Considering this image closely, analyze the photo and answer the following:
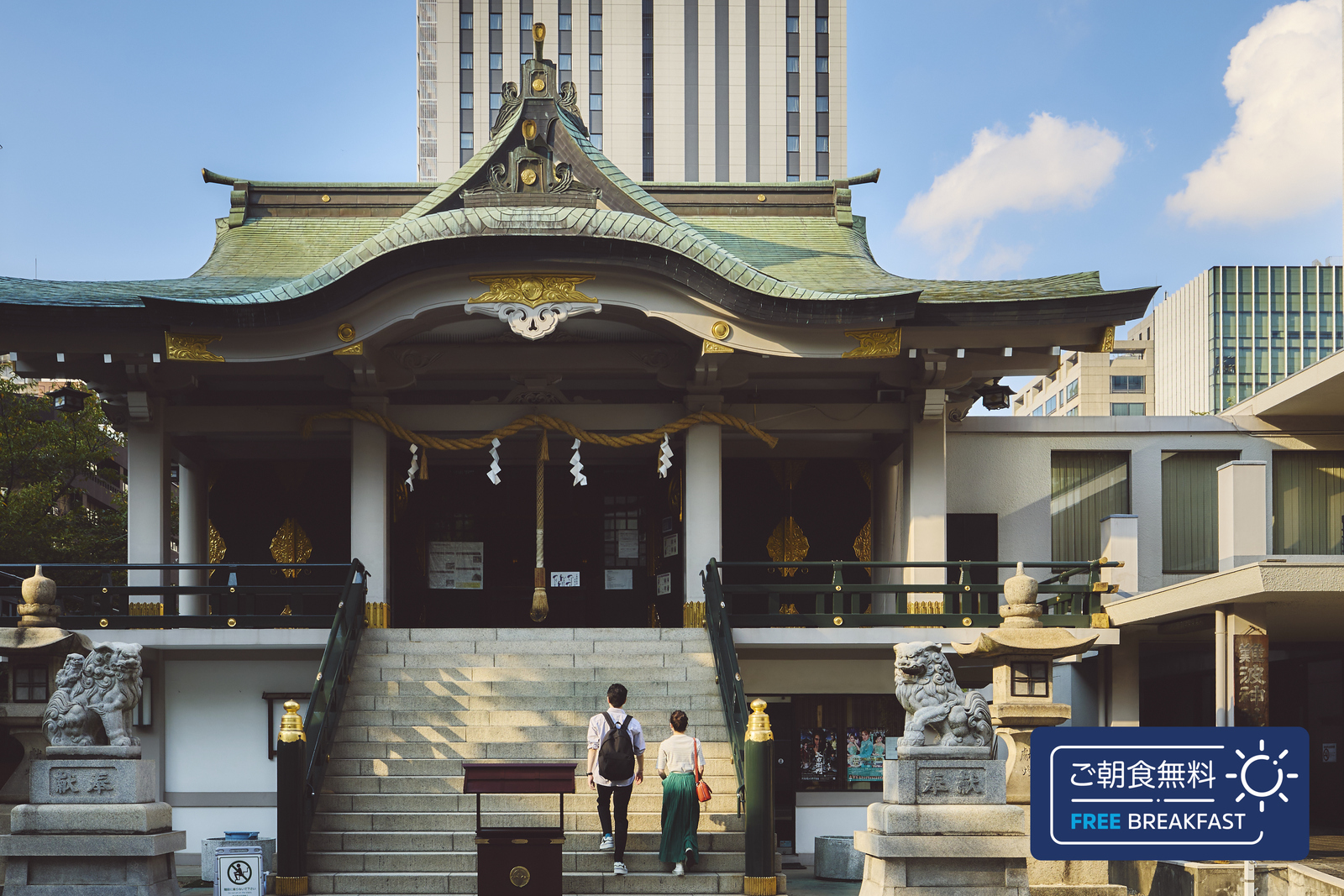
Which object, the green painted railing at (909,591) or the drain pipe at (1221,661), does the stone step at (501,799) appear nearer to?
the green painted railing at (909,591)

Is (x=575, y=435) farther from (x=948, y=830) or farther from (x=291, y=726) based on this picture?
(x=948, y=830)

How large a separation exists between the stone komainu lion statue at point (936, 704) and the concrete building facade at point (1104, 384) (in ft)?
320

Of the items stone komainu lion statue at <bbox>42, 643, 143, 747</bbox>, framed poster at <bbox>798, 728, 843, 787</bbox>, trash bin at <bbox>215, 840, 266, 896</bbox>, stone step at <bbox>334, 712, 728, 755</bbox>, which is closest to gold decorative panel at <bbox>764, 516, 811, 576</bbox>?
framed poster at <bbox>798, 728, 843, 787</bbox>

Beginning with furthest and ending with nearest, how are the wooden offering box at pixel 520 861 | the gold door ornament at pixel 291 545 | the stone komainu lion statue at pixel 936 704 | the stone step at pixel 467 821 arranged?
the gold door ornament at pixel 291 545 < the stone step at pixel 467 821 < the wooden offering box at pixel 520 861 < the stone komainu lion statue at pixel 936 704

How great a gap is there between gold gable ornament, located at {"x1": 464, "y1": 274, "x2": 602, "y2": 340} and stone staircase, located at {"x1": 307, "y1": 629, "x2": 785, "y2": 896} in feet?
12.1

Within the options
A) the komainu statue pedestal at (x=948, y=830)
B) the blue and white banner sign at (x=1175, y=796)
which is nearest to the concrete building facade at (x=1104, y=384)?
the komainu statue pedestal at (x=948, y=830)

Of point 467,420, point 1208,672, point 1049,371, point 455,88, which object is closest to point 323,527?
point 467,420

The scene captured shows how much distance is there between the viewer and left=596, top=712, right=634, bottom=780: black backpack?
1156 cm

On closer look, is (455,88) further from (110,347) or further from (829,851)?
(829,851)

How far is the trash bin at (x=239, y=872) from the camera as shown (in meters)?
11.3

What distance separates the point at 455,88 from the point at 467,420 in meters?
67.9

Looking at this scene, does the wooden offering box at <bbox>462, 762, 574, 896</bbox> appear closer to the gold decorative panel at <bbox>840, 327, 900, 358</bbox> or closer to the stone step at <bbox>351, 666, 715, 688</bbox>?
the stone step at <bbox>351, 666, 715, 688</bbox>

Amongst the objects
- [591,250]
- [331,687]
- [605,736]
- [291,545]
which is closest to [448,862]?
[605,736]

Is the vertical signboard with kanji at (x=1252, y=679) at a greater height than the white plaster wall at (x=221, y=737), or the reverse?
the vertical signboard with kanji at (x=1252, y=679)
